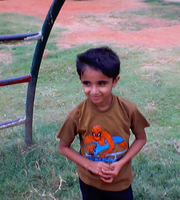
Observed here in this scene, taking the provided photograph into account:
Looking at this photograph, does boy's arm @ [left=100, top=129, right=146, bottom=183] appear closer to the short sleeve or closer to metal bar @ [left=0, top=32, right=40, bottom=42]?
the short sleeve

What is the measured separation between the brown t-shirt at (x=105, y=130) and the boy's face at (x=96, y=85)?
59 mm

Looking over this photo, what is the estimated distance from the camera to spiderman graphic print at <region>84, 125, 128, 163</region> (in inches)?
59.8

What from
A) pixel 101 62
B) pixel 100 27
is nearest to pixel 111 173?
pixel 101 62

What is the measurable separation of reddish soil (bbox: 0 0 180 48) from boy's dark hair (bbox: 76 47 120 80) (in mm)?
6845

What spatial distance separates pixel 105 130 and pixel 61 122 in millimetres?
1977

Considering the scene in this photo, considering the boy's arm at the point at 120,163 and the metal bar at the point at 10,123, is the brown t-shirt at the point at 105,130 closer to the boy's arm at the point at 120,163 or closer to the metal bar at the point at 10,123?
the boy's arm at the point at 120,163

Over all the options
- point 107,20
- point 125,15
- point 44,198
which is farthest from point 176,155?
point 125,15

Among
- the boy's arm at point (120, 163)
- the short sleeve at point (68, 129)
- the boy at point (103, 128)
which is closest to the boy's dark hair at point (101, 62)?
the boy at point (103, 128)

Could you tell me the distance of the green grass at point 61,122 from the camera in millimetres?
2297

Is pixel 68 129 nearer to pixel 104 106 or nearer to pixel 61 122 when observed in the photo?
pixel 104 106

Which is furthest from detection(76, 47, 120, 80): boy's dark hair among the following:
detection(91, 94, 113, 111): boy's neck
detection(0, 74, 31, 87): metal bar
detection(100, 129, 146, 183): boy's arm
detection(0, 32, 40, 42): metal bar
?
detection(0, 74, 31, 87): metal bar

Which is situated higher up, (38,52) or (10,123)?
(38,52)

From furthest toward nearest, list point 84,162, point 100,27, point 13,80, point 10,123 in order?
point 100,27 → point 10,123 → point 13,80 → point 84,162

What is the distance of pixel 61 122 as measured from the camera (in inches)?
135
